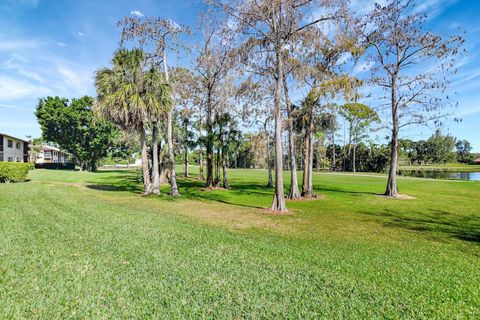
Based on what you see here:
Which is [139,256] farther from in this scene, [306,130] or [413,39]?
[413,39]

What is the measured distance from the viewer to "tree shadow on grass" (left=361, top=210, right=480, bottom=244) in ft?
26.3

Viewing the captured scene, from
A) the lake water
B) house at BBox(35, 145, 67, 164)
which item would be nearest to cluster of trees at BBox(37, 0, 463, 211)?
the lake water

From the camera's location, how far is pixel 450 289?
4195 mm

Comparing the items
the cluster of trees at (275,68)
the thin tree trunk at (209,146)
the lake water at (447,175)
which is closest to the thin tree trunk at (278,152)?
the cluster of trees at (275,68)

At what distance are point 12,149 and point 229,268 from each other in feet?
176

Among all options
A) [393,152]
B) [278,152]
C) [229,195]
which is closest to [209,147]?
[229,195]

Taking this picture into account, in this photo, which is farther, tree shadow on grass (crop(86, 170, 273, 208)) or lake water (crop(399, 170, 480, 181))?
lake water (crop(399, 170, 480, 181))

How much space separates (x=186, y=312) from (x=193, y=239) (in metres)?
3.38

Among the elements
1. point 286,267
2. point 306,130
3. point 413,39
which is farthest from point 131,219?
point 413,39

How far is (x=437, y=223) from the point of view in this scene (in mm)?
9414

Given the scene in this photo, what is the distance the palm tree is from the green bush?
9.08 meters

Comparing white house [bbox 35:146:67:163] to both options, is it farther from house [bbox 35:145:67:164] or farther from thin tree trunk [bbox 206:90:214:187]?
thin tree trunk [bbox 206:90:214:187]

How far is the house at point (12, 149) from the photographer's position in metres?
40.4

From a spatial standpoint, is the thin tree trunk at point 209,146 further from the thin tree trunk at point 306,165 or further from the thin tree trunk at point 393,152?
the thin tree trunk at point 393,152
